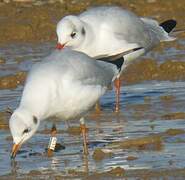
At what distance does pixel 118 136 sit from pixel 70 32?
176 cm

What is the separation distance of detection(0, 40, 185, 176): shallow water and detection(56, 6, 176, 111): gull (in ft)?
1.19

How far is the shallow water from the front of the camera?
9.05 m

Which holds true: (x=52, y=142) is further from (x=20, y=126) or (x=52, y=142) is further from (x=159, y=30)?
(x=159, y=30)

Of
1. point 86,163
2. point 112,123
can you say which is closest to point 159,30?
point 112,123

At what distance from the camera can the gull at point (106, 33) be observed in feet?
38.0

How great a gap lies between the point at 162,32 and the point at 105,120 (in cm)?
283

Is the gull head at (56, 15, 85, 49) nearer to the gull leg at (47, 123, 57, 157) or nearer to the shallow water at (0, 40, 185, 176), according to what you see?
the shallow water at (0, 40, 185, 176)

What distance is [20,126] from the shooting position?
8.79m

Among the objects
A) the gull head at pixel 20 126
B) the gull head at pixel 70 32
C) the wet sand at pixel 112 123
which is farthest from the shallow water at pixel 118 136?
the gull head at pixel 70 32

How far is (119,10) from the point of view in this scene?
1288 cm

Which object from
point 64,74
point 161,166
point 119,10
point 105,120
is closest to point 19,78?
point 119,10

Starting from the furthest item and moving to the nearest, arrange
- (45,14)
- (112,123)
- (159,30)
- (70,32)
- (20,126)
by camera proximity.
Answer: (45,14) → (159,30) → (70,32) → (112,123) → (20,126)

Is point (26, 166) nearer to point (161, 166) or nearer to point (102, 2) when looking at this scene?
point (161, 166)

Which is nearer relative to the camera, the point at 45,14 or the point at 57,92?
the point at 57,92
